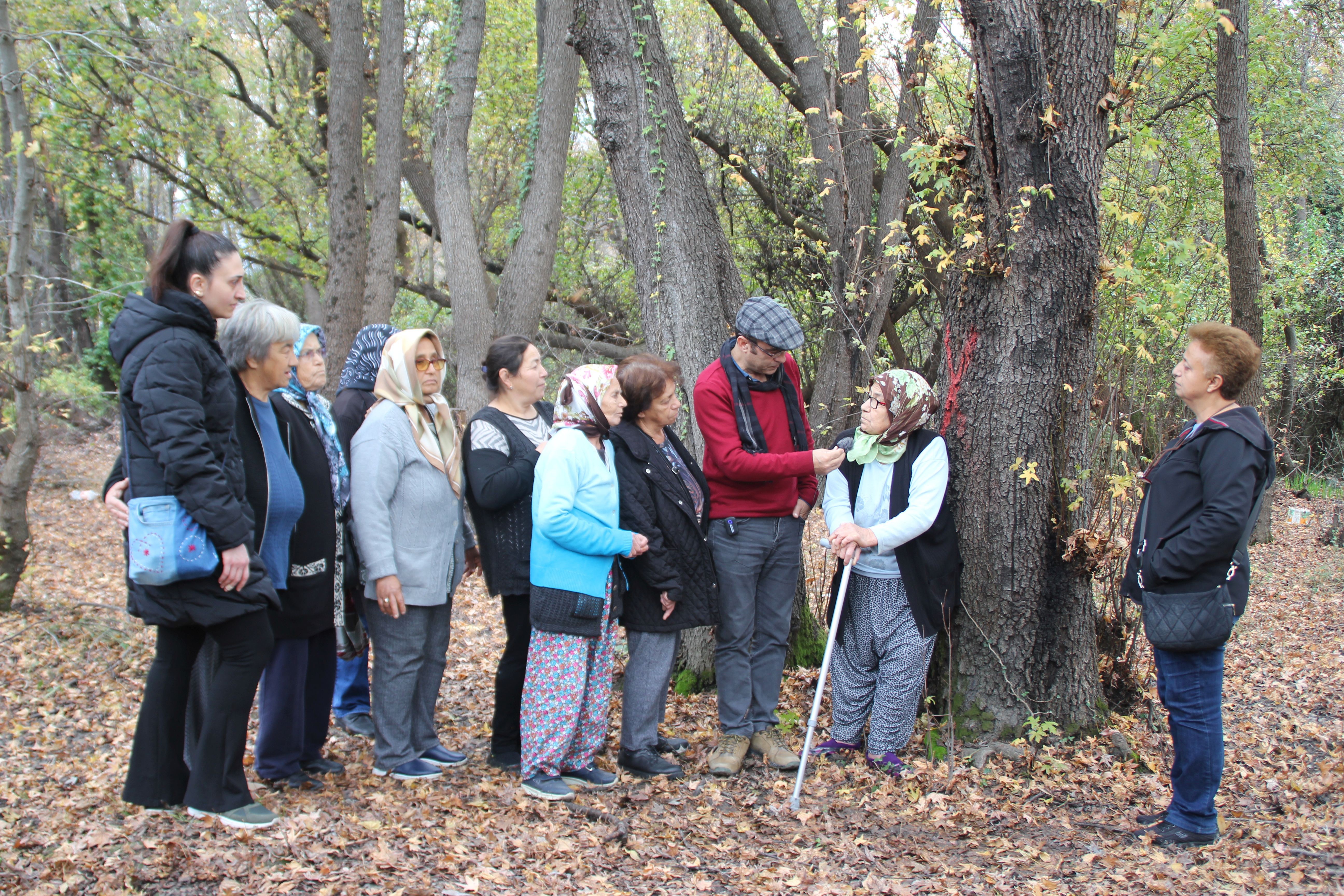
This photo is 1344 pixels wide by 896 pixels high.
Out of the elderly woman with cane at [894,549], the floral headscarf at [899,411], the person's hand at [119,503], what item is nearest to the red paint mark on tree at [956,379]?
the elderly woman with cane at [894,549]

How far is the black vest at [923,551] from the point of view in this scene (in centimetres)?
397

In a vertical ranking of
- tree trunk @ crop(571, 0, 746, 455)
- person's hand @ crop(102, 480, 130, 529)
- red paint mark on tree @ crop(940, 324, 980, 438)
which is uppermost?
tree trunk @ crop(571, 0, 746, 455)

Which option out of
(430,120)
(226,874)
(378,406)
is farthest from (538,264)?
(430,120)

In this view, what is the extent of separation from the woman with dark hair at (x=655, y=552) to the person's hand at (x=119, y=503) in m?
1.77

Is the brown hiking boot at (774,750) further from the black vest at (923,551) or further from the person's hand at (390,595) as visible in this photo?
the person's hand at (390,595)

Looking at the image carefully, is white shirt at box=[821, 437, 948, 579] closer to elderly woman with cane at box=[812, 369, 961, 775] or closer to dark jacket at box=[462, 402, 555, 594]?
elderly woman with cane at box=[812, 369, 961, 775]

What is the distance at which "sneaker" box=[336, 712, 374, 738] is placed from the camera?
4.49 m

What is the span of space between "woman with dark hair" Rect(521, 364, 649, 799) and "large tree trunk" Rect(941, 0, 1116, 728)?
161 centimetres

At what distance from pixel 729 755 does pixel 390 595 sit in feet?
5.32

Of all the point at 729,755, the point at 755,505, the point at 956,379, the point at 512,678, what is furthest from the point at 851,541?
the point at 512,678

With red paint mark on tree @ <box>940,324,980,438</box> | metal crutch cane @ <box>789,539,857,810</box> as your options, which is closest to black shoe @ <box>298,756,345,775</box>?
metal crutch cane @ <box>789,539,857,810</box>

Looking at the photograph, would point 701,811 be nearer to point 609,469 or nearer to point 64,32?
point 609,469

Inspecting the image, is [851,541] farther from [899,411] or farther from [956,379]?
[956,379]

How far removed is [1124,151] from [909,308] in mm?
5731
